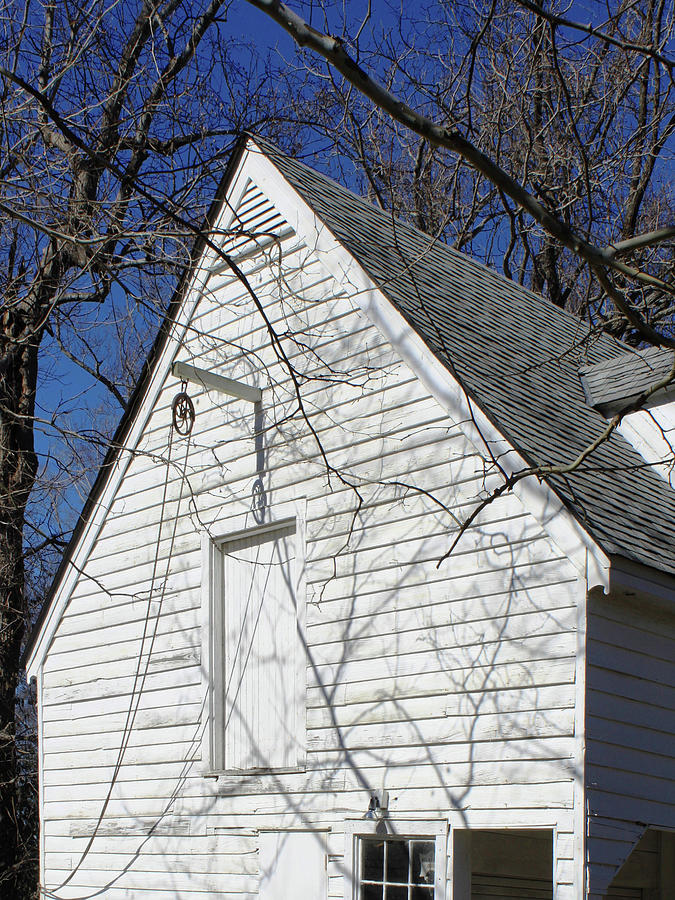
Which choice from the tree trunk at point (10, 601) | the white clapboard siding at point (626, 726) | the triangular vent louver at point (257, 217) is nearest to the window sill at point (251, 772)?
the white clapboard siding at point (626, 726)

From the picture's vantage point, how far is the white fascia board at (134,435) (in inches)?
376

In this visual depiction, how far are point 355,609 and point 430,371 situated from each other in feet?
5.67

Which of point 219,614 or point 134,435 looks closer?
point 219,614

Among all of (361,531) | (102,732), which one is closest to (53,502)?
(102,732)

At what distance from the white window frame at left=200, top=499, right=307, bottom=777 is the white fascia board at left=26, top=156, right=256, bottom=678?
1.43m

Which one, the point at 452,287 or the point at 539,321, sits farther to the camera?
the point at 539,321

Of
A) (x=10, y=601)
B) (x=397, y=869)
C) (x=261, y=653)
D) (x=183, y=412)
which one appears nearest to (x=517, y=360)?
(x=183, y=412)

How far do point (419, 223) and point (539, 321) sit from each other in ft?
29.1

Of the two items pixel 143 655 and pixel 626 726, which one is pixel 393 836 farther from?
pixel 143 655

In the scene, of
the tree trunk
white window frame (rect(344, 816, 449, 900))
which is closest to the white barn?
white window frame (rect(344, 816, 449, 900))

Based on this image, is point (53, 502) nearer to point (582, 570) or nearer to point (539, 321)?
point (539, 321)

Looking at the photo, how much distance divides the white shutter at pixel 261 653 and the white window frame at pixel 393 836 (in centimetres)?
82

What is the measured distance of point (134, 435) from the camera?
9.77 metres

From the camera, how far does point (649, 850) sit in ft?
25.1
